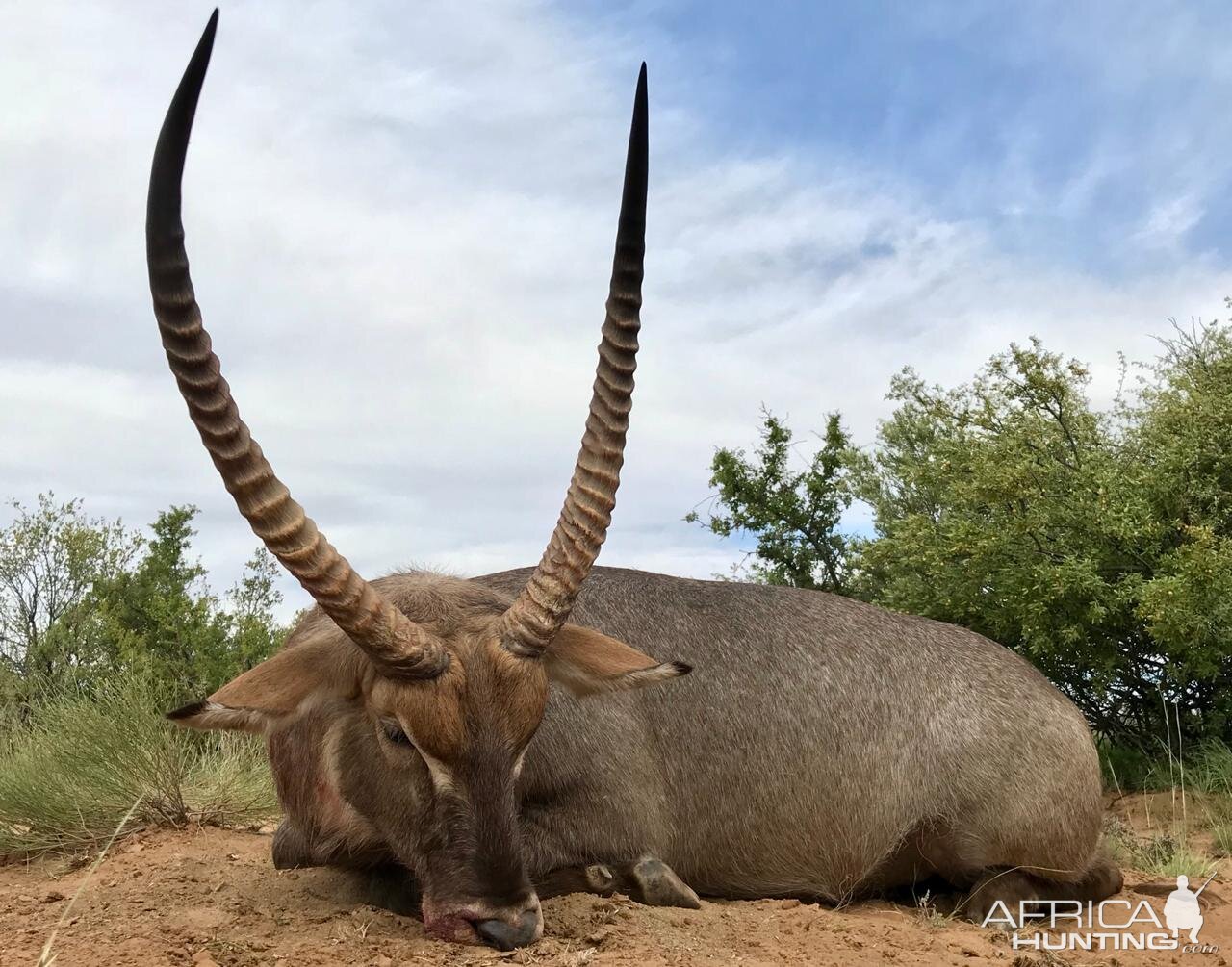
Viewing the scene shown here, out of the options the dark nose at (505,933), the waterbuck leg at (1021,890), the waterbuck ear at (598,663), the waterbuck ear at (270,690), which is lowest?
the waterbuck leg at (1021,890)

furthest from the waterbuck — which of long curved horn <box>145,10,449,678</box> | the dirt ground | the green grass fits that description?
the green grass

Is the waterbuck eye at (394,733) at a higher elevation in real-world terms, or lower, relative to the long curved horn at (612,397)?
lower

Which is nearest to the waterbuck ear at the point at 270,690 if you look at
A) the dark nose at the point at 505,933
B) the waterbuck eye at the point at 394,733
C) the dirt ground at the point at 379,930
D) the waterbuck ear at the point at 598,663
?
the waterbuck eye at the point at 394,733

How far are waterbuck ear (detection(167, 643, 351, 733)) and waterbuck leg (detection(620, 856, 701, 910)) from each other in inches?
73.4

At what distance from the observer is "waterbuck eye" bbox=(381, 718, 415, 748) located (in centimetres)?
502

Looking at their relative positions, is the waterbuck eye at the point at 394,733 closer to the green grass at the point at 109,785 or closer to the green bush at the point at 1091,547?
the green grass at the point at 109,785

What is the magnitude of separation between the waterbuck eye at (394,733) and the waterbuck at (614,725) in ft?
0.04

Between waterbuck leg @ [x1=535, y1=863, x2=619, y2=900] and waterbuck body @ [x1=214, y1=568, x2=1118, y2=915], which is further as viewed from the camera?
waterbuck body @ [x1=214, y1=568, x2=1118, y2=915]

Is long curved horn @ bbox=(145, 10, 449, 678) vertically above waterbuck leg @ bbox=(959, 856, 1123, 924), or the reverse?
long curved horn @ bbox=(145, 10, 449, 678)

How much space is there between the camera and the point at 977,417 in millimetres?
16969

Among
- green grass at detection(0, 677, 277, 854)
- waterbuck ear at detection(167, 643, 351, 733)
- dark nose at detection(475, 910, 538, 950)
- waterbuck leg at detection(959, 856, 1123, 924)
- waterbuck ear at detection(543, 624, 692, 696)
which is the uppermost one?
waterbuck ear at detection(543, 624, 692, 696)

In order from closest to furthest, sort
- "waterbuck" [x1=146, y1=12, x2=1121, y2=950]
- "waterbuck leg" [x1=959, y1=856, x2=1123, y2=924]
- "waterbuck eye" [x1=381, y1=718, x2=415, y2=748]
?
"waterbuck" [x1=146, y1=12, x2=1121, y2=950] → "waterbuck eye" [x1=381, y1=718, x2=415, y2=748] → "waterbuck leg" [x1=959, y1=856, x2=1123, y2=924]

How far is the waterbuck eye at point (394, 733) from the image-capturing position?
16.5 feet

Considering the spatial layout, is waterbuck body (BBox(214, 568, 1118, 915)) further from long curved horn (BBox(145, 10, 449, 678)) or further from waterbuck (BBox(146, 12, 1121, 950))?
long curved horn (BBox(145, 10, 449, 678))
